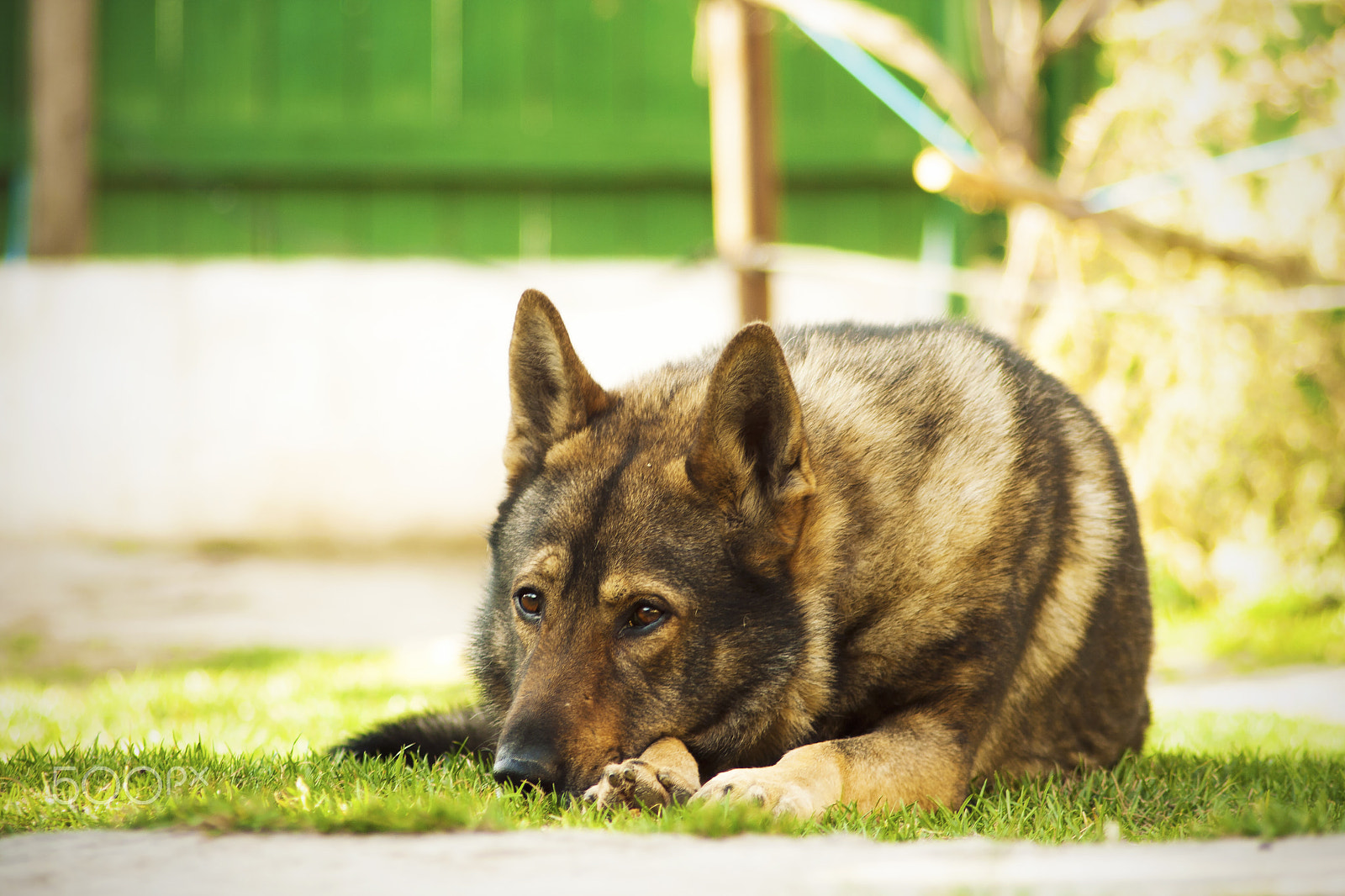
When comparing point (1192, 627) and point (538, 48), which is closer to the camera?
point (1192, 627)

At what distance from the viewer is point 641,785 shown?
8.48 ft

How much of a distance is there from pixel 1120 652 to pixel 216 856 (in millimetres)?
2576

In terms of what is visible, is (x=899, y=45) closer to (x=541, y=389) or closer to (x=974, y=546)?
(x=541, y=389)

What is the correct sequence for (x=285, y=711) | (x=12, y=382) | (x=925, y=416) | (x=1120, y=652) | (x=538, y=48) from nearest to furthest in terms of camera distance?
(x=925, y=416) < (x=1120, y=652) < (x=285, y=711) < (x=12, y=382) < (x=538, y=48)

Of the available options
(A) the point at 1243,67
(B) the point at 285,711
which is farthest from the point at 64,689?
(A) the point at 1243,67

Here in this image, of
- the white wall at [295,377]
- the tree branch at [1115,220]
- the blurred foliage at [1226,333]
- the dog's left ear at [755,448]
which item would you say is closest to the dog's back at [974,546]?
the dog's left ear at [755,448]

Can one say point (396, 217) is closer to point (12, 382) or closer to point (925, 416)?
point (12, 382)

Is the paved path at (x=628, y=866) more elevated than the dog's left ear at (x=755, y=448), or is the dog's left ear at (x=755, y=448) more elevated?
the dog's left ear at (x=755, y=448)

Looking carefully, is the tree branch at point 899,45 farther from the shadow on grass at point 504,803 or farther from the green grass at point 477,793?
the shadow on grass at point 504,803

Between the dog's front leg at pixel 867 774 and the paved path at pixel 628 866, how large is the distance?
295 mm

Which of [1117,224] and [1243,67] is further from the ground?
[1243,67]

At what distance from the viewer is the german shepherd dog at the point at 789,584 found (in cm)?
279

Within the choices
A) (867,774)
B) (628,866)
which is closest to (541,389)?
(867,774)

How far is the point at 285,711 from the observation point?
5102 millimetres
